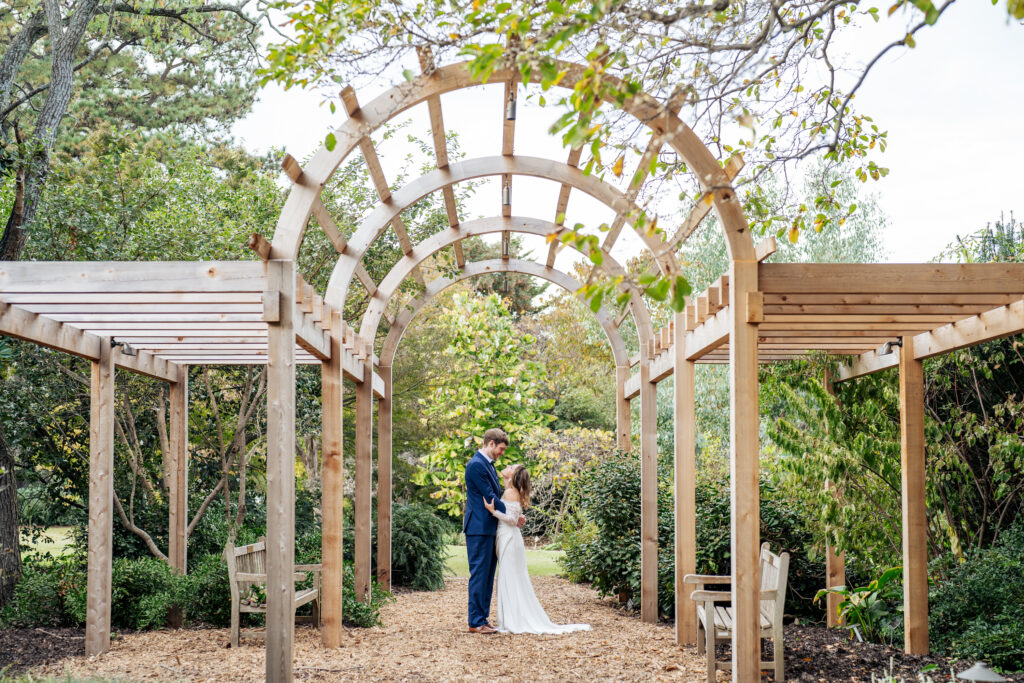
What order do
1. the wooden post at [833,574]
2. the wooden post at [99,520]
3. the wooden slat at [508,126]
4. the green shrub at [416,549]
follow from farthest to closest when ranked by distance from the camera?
the green shrub at [416,549], the wooden post at [833,574], the wooden post at [99,520], the wooden slat at [508,126]

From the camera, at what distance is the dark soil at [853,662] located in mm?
5793

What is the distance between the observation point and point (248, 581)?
24.7 feet

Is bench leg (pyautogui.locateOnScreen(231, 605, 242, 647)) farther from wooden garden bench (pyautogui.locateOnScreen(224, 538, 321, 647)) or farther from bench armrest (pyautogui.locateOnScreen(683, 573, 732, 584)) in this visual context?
bench armrest (pyautogui.locateOnScreen(683, 573, 732, 584))

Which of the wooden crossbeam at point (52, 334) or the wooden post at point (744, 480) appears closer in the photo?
the wooden post at point (744, 480)

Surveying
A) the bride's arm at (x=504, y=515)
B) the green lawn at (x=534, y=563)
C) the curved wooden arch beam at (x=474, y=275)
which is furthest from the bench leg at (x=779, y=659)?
the green lawn at (x=534, y=563)

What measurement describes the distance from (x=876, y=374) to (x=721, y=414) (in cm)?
888

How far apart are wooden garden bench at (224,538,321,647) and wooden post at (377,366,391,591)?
217 cm

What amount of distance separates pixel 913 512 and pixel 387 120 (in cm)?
462

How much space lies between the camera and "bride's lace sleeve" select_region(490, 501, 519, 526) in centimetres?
841

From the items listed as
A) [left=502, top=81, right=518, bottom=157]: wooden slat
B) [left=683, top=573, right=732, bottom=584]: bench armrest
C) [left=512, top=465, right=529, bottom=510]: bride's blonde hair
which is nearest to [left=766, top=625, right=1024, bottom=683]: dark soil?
A: [left=683, top=573, right=732, bottom=584]: bench armrest

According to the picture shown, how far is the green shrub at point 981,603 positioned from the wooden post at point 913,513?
28cm

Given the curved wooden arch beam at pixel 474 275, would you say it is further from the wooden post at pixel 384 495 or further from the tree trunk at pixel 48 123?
the tree trunk at pixel 48 123

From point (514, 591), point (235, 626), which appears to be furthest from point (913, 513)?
point (235, 626)

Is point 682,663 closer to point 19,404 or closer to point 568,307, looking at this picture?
point 19,404
